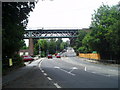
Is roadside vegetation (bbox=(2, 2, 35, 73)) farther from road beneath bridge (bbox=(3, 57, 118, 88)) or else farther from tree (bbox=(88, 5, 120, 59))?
tree (bbox=(88, 5, 120, 59))

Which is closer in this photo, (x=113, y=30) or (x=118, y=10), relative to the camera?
(x=113, y=30)

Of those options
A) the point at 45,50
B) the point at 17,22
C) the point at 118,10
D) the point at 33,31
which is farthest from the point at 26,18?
the point at 45,50

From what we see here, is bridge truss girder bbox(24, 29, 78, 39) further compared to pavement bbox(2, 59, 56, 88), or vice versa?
bridge truss girder bbox(24, 29, 78, 39)

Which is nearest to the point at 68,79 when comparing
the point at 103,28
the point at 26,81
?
the point at 26,81

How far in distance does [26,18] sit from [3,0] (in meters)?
5.26

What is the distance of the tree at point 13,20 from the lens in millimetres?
19766

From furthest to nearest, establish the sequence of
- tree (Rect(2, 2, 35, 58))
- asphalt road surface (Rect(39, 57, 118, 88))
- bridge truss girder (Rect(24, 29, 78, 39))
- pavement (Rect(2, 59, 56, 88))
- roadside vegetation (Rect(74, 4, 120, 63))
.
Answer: bridge truss girder (Rect(24, 29, 78, 39)) → roadside vegetation (Rect(74, 4, 120, 63)) → tree (Rect(2, 2, 35, 58)) → pavement (Rect(2, 59, 56, 88)) → asphalt road surface (Rect(39, 57, 118, 88))

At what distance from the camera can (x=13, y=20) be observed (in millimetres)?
21438

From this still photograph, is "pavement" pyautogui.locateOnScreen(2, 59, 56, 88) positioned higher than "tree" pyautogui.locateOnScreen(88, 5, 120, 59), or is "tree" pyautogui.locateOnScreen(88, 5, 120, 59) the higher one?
"tree" pyautogui.locateOnScreen(88, 5, 120, 59)

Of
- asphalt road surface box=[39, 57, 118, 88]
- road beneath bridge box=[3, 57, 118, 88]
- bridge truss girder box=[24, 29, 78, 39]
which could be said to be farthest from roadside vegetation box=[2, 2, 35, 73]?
bridge truss girder box=[24, 29, 78, 39]

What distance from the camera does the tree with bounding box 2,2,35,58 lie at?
19.8 metres

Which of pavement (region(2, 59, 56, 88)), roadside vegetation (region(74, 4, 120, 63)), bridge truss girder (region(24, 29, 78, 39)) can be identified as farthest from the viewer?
bridge truss girder (region(24, 29, 78, 39))

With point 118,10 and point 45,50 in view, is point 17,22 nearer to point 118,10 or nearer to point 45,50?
point 118,10

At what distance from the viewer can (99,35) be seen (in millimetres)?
44281
